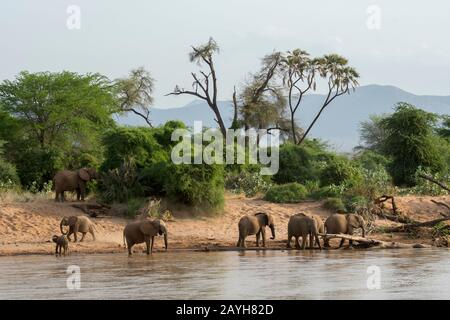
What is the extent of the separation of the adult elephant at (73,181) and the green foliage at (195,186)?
2.64 m

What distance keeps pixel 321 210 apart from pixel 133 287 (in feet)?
44.7

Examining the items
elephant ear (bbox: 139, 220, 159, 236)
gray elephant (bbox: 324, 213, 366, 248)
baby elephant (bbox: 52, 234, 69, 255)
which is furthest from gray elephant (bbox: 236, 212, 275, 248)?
baby elephant (bbox: 52, 234, 69, 255)

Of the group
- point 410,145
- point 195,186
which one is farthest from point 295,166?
point 195,186

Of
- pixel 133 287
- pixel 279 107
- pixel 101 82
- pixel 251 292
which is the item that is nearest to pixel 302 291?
pixel 251 292

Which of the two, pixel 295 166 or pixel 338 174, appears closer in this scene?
pixel 338 174

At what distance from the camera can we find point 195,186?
90.4 ft

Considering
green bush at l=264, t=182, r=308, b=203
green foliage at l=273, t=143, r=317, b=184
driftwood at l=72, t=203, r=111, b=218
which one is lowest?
driftwood at l=72, t=203, r=111, b=218

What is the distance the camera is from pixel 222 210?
2825cm

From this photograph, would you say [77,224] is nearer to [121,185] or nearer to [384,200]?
[121,185]

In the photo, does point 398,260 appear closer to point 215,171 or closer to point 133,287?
point 133,287

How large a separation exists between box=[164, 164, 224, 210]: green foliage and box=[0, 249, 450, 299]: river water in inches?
182

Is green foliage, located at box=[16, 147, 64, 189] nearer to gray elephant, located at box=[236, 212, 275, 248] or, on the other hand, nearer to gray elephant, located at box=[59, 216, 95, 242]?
gray elephant, located at box=[59, 216, 95, 242]

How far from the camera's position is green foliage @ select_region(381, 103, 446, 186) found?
3719 centimetres

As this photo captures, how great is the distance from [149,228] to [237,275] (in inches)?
201
